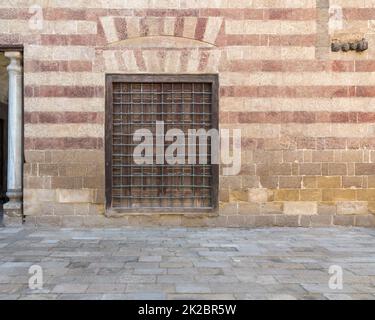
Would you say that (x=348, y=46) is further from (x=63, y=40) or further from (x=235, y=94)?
(x=63, y=40)

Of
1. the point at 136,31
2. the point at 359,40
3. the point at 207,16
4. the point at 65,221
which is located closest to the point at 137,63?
the point at 136,31

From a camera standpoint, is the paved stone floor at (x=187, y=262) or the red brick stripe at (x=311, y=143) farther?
the red brick stripe at (x=311, y=143)

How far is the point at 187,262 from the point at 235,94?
10.8 feet

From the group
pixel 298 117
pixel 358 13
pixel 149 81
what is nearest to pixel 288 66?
pixel 298 117

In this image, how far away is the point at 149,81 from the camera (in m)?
6.54

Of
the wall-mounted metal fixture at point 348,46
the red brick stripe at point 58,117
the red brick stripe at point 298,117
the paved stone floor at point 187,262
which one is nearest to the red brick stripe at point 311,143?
the red brick stripe at point 298,117

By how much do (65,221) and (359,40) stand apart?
19.8 ft

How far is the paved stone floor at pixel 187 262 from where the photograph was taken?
135 inches

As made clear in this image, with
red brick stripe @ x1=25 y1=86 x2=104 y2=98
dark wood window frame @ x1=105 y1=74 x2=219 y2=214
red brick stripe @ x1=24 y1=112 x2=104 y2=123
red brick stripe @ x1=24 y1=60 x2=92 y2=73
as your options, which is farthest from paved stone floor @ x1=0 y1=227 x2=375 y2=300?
A: red brick stripe @ x1=24 y1=60 x2=92 y2=73

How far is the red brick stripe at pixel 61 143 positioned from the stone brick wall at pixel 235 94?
0.06 ft

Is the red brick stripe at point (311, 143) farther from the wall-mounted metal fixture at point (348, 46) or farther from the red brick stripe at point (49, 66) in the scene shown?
the red brick stripe at point (49, 66)

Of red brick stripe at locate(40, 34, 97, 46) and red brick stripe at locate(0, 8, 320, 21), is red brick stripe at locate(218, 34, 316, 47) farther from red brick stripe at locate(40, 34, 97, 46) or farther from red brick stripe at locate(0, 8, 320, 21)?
red brick stripe at locate(40, 34, 97, 46)

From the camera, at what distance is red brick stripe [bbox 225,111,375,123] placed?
6.55 metres

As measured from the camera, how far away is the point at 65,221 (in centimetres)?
644
